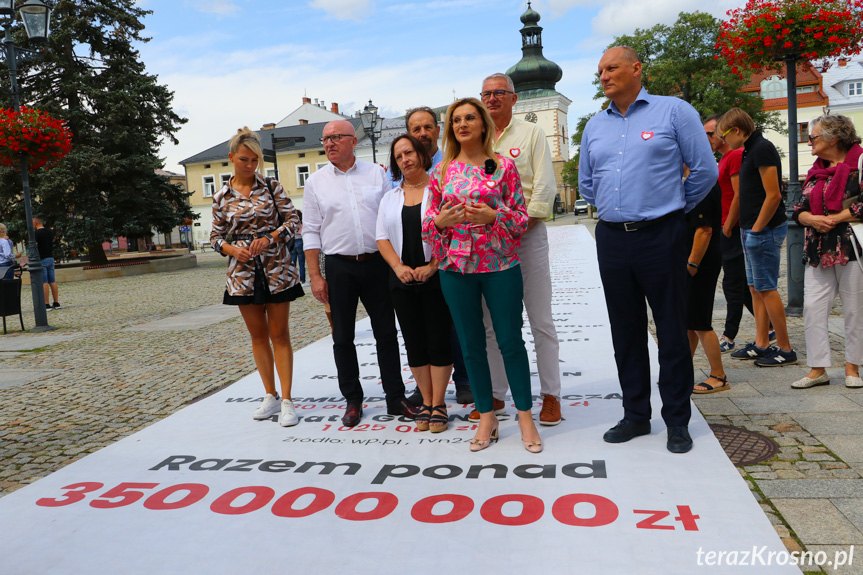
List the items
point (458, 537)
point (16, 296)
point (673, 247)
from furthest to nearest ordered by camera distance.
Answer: point (16, 296), point (673, 247), point (458, 537)

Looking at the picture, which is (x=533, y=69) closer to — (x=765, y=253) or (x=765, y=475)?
(x=765, y=253)

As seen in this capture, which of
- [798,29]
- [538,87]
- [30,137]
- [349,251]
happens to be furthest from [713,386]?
[538,87]

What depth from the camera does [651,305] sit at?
3816 mm

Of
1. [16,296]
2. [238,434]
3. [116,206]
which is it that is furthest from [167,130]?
[238,434]

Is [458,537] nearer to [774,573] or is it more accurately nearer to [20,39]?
[774,573]

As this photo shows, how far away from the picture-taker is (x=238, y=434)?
14.7 ft

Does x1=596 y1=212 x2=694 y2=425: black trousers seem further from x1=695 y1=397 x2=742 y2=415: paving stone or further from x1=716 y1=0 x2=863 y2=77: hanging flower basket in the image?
x1=716 y1=0 x2=863 y2=77: hanging flower basket

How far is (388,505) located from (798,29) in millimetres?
7559

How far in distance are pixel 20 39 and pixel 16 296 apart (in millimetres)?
19981

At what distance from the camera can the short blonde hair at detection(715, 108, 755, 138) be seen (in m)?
5.23

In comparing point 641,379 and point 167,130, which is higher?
point 167,130

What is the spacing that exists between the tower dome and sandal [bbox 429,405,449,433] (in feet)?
287

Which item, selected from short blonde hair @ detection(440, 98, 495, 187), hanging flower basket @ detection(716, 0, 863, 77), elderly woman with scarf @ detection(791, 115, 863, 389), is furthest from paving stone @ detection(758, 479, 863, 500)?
hanging flower basket @ detection(716, 0, 863, 77)

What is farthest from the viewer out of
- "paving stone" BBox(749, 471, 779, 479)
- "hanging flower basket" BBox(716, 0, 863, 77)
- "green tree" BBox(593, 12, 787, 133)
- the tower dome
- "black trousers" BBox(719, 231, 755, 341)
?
the tower dome
